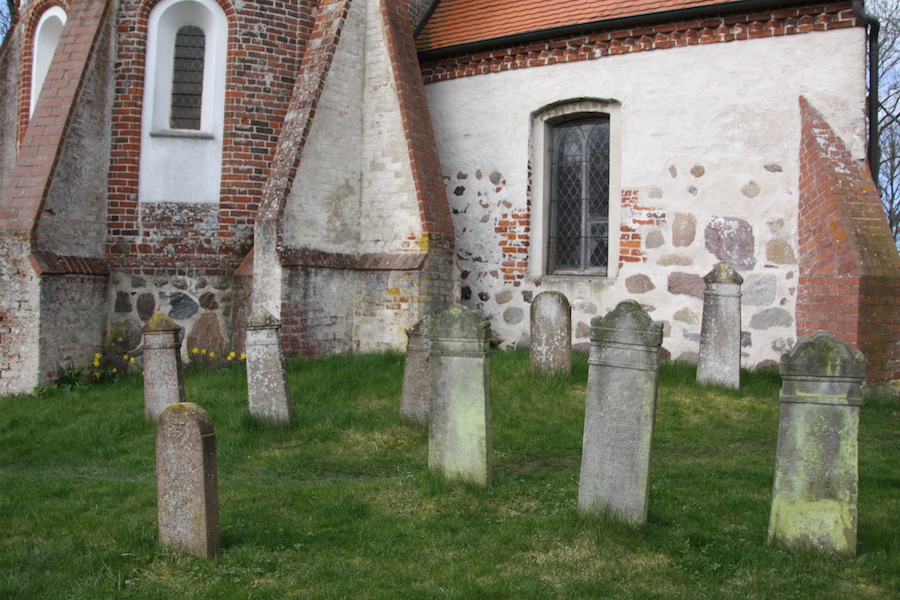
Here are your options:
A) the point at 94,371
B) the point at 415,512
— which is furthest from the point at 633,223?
the point at 94,371

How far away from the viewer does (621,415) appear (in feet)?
14.0

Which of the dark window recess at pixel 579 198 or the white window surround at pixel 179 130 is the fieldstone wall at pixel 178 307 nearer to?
the white window surround at pixel 179 130

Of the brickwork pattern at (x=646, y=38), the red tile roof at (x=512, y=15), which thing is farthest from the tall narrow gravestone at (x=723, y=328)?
the red tile roof at (x=512, y=15)

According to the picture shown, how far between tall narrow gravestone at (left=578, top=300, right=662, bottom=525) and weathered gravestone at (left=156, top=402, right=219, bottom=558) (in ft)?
7.16

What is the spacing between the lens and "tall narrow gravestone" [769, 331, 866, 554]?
387 cm

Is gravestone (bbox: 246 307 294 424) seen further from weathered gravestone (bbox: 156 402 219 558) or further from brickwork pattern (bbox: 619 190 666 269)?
brickwork pattern (bbox: 619 190 666 269)

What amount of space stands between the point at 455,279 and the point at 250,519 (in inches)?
254

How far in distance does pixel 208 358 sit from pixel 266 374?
12.3 ft

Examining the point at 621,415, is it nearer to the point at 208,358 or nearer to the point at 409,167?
the point at 409,167

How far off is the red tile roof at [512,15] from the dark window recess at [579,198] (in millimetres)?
1498

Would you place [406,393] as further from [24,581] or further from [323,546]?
[24,581]

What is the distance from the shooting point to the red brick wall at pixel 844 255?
775 cm

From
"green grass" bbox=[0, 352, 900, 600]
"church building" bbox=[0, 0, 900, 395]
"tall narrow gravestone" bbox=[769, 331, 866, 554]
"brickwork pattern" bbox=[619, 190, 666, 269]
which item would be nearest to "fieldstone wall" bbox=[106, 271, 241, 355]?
"church building" bbox=[0, 0, 900, 395]

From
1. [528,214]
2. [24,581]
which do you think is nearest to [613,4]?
[528,214]
